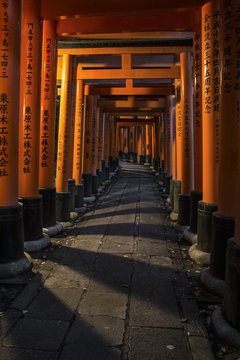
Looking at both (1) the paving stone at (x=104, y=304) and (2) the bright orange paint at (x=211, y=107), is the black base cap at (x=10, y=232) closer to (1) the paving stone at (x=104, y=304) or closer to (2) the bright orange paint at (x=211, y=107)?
(1) the paving stone at (x=104, y=304)

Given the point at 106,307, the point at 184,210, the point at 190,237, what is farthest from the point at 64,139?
the point at 106,307

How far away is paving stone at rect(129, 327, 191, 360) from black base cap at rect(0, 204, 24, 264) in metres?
1.82

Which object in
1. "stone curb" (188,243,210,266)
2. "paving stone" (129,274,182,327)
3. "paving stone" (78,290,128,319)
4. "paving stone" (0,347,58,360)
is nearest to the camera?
"paving stone" (0,347,58,360)

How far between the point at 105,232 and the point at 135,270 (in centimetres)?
198

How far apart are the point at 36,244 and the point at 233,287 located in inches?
123

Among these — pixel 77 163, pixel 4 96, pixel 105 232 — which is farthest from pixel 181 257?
pixel 77 163

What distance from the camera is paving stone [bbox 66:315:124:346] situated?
2455mm

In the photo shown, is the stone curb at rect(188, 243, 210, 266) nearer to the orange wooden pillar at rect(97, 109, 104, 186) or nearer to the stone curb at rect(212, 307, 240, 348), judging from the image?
the stone curb at rect(212, 307, 240, 348)

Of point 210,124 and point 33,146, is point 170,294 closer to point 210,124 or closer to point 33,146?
point 210,124

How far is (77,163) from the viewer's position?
29.7ft

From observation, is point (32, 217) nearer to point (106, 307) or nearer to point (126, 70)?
point (106, 307)

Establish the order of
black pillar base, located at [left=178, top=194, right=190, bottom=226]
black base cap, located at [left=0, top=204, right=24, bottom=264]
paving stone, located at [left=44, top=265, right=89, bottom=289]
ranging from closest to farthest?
paving stone, located at [left=44, top=265, right=89, bottom=289], black base cap, located at [left=0, top=204, right=24, bottom=264], black pillar base, located at [left=178, top=194, right=190, bottom=226]

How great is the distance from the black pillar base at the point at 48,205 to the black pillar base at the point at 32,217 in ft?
2.23

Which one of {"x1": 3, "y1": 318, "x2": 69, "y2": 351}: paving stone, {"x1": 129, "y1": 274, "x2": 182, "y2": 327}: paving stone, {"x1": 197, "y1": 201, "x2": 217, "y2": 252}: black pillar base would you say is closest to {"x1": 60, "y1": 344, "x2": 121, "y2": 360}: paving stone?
{"x1": 3, "y1": 318, "x2": 69, "y2": 351}: paving stone
